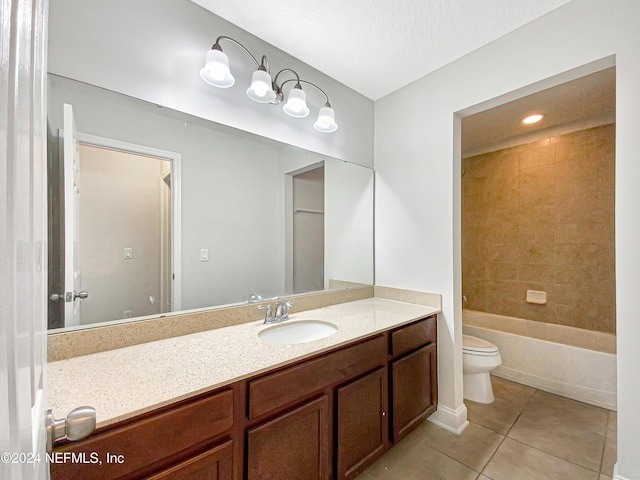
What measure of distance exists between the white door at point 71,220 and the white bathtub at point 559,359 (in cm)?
317

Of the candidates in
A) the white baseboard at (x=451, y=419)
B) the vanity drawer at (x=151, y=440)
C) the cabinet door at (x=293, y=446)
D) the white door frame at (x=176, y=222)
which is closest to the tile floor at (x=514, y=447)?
the white baseboard at (x=451, y=419)

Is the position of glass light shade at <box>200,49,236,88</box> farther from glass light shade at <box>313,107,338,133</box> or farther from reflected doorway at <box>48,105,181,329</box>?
glass light shade at <box>313,107,338,133</box>

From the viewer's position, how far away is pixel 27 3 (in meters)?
0.37

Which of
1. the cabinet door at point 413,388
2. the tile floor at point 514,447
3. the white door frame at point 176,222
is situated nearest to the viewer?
the white door frame at point 176,222

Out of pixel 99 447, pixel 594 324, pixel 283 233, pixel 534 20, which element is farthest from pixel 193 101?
pixel 594 324

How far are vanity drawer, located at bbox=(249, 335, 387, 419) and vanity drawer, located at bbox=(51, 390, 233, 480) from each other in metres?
0.11

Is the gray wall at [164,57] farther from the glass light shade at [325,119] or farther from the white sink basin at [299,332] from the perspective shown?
the white sink basin at [299,332]

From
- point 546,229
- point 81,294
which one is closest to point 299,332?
point 81,294

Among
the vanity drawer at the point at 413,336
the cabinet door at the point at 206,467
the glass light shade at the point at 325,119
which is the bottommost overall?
the cabinet door at the point at 206,467

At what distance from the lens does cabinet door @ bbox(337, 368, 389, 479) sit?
1.32m

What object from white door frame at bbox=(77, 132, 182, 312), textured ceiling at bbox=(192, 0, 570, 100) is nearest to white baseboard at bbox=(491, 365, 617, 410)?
textured ceiling at bbox=(192, 0, 570, 100)

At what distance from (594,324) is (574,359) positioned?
50 centimetres

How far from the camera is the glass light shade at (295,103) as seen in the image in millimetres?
1725

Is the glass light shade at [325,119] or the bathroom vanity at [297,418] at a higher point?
the glass light shade at [325,119]
